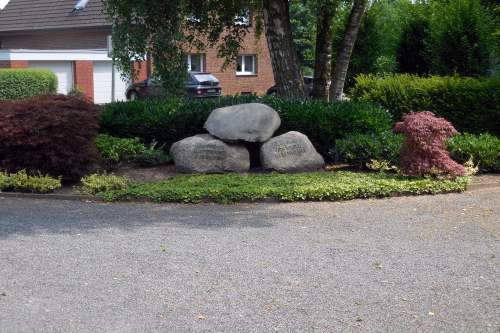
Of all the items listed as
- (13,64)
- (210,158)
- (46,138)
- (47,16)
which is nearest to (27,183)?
(46,138)

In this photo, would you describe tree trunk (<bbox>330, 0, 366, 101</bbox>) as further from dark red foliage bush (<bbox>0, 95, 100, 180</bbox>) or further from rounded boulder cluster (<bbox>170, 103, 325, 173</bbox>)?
dark red foliage bush (<bbox>0, 95, 100, 180</bbox>)

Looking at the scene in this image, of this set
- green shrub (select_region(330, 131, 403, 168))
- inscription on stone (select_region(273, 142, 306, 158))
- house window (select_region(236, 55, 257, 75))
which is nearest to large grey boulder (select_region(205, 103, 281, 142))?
inscription on stone (select_region(273, 142, 306, 158))

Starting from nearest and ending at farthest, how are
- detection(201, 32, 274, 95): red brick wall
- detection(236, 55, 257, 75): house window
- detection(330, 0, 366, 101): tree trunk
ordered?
detection(330, 0, 366, 101): tree trunk < detection(201, 32, 274, 95): red brick wall < detection(236, 55, 257, 75): house window

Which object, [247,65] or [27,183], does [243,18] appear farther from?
[247,65]

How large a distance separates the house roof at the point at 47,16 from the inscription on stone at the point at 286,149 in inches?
867

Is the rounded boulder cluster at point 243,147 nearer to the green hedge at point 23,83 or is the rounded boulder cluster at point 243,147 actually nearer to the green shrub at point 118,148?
the green shrub at point 118,148

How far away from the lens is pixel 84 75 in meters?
32.6

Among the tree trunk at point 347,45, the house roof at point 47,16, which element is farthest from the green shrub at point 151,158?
the house roof at point 47,16

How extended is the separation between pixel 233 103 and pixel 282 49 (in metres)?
1.88

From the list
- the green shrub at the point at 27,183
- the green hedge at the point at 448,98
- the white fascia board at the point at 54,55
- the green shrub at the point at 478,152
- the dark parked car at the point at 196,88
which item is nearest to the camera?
the green shrub at the point at 27,183

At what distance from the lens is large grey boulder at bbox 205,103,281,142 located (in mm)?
13156

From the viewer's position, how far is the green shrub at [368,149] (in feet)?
42.9

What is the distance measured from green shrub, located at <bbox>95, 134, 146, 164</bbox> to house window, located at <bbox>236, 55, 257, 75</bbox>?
25245mm

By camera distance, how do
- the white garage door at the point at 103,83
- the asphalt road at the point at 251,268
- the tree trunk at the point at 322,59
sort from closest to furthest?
the asphalt road at the point at 251,268 → the tree trunk at the point at 322,59 → the white garage door at the point at 103,83
